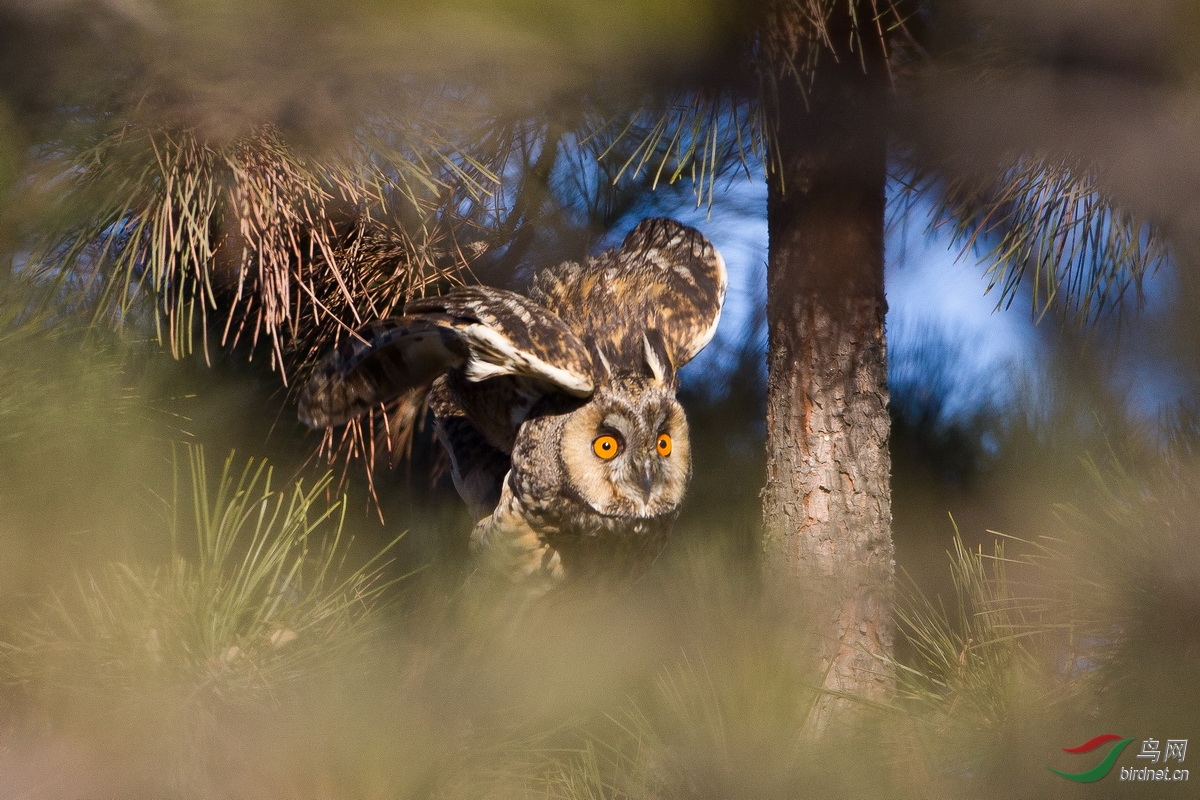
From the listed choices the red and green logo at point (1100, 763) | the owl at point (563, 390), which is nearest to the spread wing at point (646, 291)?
the owl at point (563, 390)

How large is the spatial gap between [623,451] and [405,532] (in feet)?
1.28

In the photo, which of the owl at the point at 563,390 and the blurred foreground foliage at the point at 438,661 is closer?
the blurred foreground foliage at the point at 438,661

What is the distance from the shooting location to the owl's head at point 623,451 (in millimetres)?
1184

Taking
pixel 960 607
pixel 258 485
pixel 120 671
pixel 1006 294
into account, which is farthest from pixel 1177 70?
pixel 258 485

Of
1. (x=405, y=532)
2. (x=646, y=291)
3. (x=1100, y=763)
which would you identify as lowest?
(x=1100, y=763)

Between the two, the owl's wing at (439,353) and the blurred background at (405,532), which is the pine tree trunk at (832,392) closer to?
the blurred background at (405,532)

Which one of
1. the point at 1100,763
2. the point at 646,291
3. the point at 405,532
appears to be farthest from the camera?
the point at 646,291

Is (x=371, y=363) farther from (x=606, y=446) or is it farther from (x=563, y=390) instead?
(x=606, y=446)

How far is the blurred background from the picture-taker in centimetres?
76

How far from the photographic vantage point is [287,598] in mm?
840

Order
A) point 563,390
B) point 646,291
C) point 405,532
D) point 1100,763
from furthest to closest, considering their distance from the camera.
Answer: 1. point 646,291
2. point 563,390
3. point 405,532
4. point 1100,763

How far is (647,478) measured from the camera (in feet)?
3.97

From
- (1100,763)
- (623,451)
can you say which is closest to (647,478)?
(623,451)

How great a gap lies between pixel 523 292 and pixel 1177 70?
1.04 m
